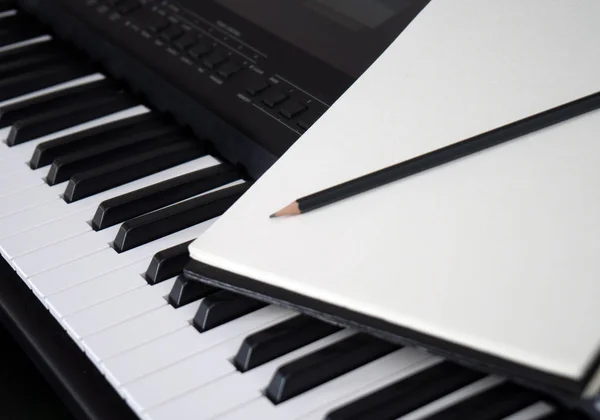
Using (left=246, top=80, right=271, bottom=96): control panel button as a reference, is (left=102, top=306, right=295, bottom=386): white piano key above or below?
below

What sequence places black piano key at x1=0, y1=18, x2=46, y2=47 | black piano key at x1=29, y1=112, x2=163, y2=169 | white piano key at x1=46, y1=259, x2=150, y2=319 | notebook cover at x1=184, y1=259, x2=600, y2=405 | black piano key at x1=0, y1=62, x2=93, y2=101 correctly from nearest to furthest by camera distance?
1. notebook cover at x1=184, y1=259, x2=600, y2=405
2. white piano key at x1=46, y1=259, x2=150, y2=319
3. black piano key at x1=29, y1=112, x2=163, y2=169
4. black piano key at x1=0, y1=62, x2=93, y2=101
5. black piano key at x1=0, y1=18, x2=46, y2=47

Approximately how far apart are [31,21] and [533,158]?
2.74 ft

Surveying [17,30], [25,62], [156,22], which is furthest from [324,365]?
[17,30]

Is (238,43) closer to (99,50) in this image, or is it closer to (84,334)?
(99,50)

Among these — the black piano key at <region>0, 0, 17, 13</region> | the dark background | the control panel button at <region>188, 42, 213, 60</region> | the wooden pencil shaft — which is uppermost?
the wooden pencil shaft

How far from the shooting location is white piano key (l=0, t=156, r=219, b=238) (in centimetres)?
93

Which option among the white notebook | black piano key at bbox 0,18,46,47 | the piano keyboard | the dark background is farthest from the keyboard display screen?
the dark background

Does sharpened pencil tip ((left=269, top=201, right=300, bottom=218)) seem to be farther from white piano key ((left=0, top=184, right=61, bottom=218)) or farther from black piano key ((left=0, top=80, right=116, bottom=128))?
black piano key ((left=0, top=80, right=116, bottom=128))

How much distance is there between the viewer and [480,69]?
887mm

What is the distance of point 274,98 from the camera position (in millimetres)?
963

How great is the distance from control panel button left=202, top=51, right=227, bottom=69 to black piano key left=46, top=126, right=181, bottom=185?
0.29ft

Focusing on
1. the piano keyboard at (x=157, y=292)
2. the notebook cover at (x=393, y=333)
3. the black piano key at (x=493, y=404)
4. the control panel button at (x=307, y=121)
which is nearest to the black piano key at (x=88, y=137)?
the piano keyboard at (x=157, y=292)

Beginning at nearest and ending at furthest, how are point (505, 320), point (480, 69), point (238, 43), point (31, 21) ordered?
1. point (505, 320)
2. point (480, 69)
3. point (238, 43)
4. point (31, 21)

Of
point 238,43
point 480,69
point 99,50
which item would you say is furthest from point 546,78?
point 99,50
